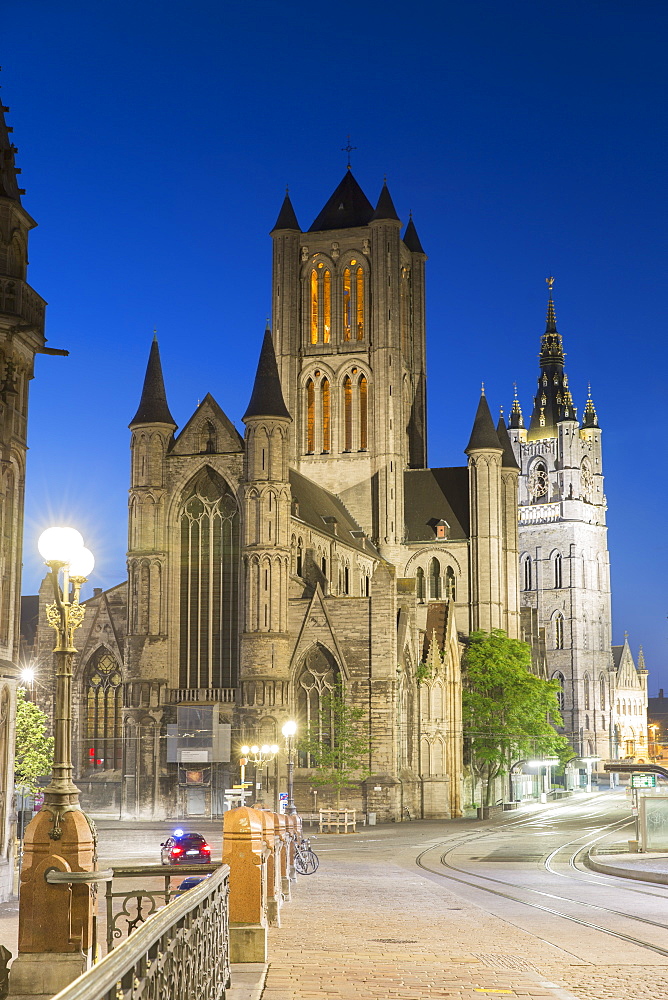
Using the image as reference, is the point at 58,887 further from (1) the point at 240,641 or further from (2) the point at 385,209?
(2) the point at 385,209

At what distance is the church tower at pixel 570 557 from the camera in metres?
142

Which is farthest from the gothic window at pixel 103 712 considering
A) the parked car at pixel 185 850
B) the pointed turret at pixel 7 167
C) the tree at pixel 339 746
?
the pointed turret at pixel 7 167

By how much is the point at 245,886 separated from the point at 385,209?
2981 inches

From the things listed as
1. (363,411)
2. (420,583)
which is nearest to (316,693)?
(420,583)

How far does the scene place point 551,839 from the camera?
48594mm

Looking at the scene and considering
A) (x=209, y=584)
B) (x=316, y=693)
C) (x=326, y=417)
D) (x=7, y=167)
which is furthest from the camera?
(x=326, y=417)

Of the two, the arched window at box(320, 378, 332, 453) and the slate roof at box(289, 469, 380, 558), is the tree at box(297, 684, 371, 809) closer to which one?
the slate roof at box(289, 469, 380, 558)

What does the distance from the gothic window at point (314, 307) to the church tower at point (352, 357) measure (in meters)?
0.07

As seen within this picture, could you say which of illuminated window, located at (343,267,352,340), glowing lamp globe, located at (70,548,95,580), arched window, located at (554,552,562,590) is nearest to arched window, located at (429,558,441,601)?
illuminated window, located at (343,267,352,340)

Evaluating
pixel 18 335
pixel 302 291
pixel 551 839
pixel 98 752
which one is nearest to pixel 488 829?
pixel 551 839

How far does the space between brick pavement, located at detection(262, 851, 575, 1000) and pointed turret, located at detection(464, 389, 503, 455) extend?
61.1m

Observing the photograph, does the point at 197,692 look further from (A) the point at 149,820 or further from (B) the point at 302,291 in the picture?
(B) the point at 302,291

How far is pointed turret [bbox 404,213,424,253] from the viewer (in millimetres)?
93875

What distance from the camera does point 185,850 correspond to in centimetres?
3178
